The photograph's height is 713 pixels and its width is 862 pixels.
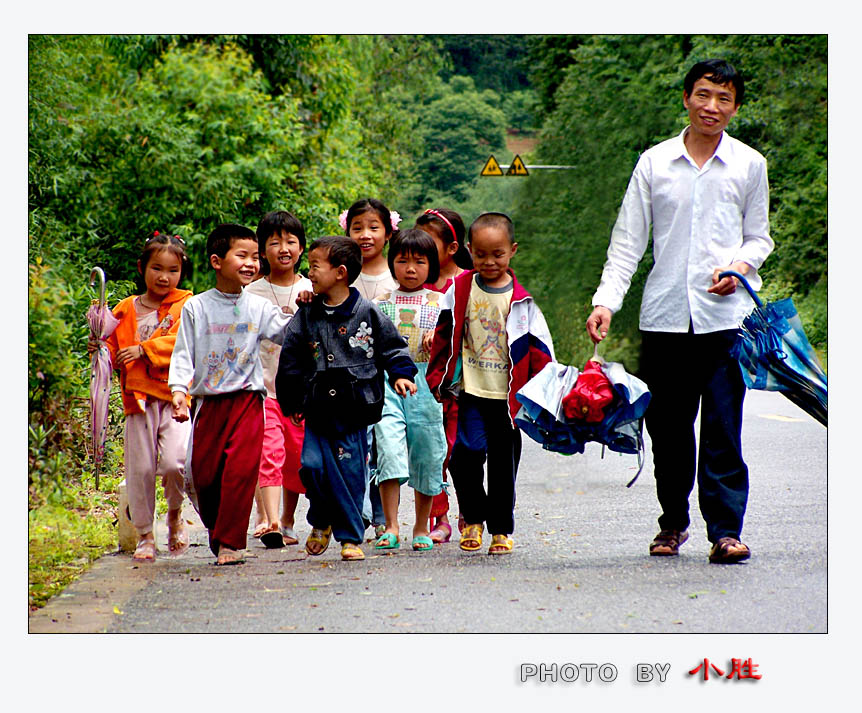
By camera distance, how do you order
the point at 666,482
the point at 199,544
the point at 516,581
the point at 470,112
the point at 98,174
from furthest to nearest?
the point at 470,112 → the point at 98,174 → the point at 199,544 → the point at 666,482 → the point at 516,581

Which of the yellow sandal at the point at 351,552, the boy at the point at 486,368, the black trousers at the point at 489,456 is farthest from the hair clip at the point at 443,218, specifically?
the yellow sandal at the point at 351,552

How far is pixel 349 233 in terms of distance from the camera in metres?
7.88

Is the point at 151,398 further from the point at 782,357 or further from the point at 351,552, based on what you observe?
the point at 782,357

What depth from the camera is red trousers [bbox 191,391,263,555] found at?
269 inches

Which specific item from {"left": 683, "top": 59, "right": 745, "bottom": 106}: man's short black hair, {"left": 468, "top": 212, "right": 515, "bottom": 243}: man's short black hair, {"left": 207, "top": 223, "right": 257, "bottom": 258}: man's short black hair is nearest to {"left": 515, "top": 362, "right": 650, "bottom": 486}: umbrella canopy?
{"left": 468, "top": 212, "right": 515, "bottom": 243}: man's short black hair

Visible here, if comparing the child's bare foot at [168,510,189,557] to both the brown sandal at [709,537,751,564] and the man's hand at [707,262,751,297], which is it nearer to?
the brown sandal at [709,537,751,564]

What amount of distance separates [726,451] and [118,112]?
343 inches

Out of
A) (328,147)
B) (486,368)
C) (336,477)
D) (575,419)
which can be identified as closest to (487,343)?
(486,368)

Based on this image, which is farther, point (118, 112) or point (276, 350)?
point (118, 112)

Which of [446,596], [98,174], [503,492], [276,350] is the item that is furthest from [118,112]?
[446,596]

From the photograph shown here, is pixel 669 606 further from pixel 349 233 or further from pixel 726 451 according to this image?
pixel 349 233

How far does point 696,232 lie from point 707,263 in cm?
16

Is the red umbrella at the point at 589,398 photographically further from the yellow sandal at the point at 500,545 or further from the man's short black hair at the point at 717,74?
the man's short black hair at the point at 717,74

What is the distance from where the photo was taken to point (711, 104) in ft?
20.9
